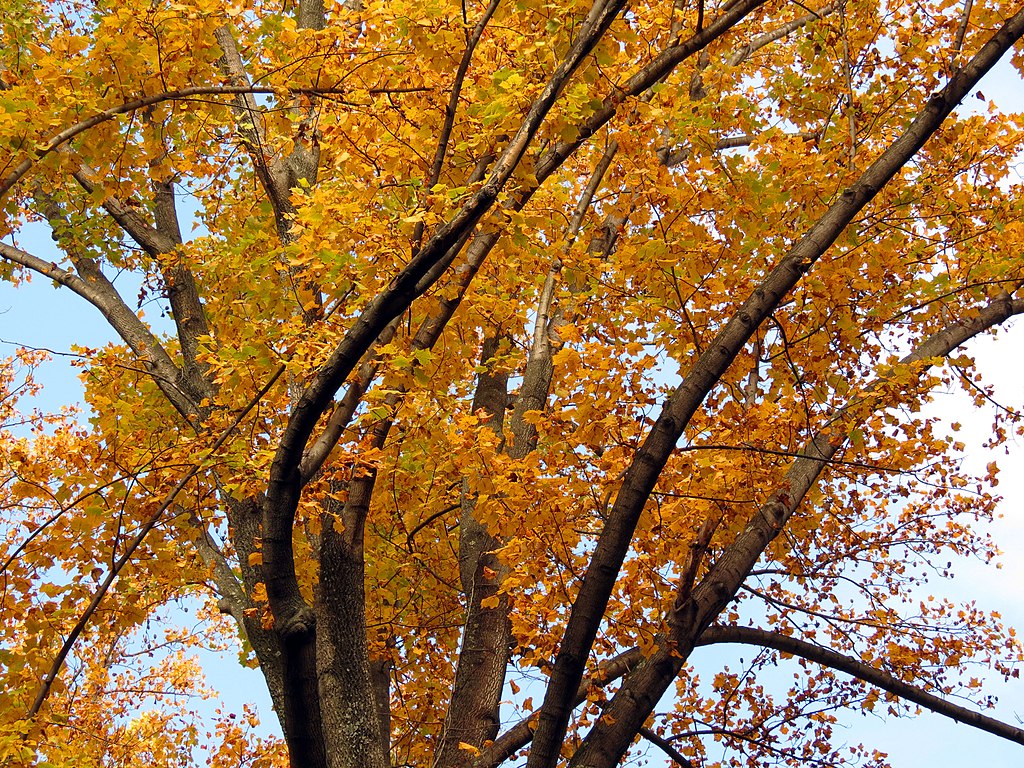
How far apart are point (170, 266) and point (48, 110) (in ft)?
6.56

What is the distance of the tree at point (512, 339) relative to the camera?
4930mm

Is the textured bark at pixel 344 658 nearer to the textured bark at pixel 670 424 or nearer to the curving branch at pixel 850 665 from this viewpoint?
the textured bark at pixel 670 424

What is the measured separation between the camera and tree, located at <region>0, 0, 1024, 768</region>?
493 centimetres

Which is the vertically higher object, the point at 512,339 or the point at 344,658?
the point at 512,339

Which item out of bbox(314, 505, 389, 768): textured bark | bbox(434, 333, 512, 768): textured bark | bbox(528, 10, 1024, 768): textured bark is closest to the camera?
bbox(528, 10, 1024, 768): textured bark

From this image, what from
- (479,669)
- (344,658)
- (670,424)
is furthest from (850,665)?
(344,658)

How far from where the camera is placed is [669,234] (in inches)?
212

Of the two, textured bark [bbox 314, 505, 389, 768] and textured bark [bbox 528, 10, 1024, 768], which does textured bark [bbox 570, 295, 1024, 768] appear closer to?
textured bark [bbox 528, 10, 1024, 768]

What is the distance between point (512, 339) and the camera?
867 cm

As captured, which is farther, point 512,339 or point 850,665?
point 512,339

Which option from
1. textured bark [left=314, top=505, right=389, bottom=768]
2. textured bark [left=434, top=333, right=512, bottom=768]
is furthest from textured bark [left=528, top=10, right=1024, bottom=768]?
textured bark [left=314, top=505, right=389, bottom=768]

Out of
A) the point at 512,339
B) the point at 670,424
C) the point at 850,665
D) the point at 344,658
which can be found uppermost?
the point at 512,339

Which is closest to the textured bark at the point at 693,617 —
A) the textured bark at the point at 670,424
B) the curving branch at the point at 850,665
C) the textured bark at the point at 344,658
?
the textured bark at the point at 670,424

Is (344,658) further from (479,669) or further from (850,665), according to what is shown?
(850,665)
